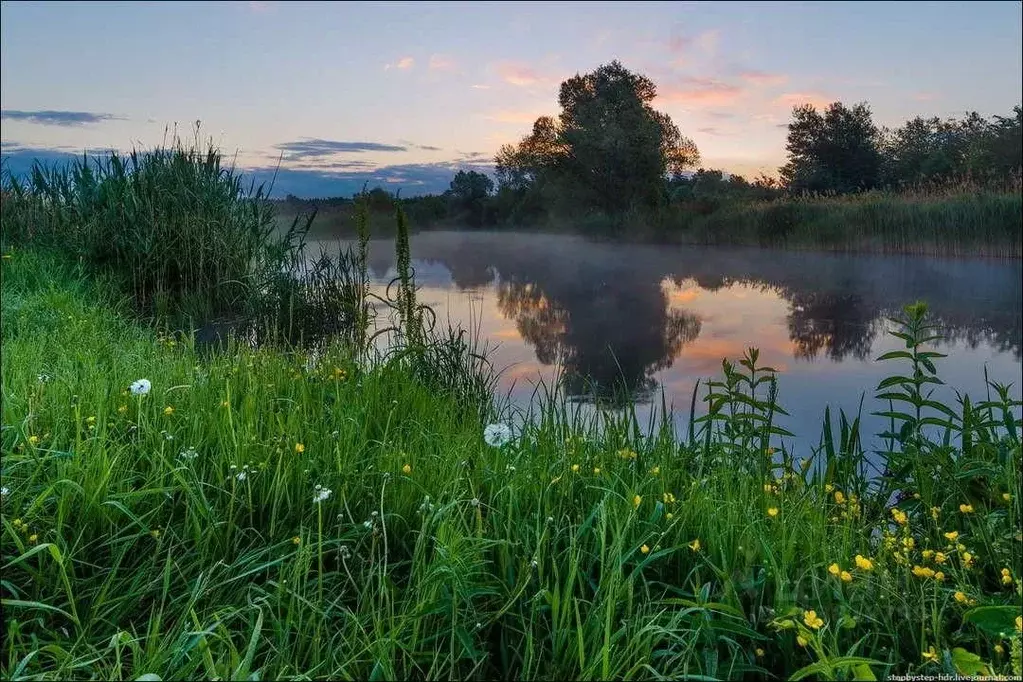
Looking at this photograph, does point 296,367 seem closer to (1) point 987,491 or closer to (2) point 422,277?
(1) point 987,491

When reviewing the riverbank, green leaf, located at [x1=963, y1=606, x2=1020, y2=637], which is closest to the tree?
the riverbank

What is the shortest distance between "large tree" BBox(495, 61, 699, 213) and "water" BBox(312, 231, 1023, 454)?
2.73 feet

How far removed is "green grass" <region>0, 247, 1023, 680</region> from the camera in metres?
1.38

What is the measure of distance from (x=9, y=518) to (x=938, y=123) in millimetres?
6447

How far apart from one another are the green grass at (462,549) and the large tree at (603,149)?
3154 mm

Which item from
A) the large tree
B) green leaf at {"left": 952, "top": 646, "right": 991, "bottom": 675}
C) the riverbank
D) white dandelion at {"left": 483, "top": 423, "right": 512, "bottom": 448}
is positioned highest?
the large tree

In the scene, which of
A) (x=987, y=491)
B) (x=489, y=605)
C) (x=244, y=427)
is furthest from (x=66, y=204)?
(x=987, y=491)

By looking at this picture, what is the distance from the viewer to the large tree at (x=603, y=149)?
17.5 ft

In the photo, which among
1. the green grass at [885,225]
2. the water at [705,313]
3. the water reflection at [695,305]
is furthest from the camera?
the green grass at [885,225]

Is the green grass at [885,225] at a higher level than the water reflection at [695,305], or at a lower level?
higher

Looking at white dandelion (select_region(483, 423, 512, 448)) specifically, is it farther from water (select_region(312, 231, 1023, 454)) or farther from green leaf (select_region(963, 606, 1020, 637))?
green leaf (select_region(963, 606, 1020, 637))

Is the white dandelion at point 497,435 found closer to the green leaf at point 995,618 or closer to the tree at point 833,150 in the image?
the green leaf at point 995,618

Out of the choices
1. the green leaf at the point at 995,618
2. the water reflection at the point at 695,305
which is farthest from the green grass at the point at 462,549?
the water reflection at the point at 695,305

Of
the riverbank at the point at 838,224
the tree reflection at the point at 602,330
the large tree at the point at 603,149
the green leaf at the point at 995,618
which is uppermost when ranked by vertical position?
the large tree at the point at 603,149
